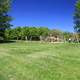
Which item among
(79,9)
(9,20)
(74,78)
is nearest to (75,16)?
Result: (79,9)

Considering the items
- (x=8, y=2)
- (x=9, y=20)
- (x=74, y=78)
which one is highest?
(x=8, y=2)

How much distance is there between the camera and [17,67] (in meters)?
10.9

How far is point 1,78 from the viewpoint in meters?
8.85

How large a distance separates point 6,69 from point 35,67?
1400 mm

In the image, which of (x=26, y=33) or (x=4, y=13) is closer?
(x=4, y=13)

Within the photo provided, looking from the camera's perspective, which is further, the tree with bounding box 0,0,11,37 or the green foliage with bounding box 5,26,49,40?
the green foliage with bounding box 5,26,49,40

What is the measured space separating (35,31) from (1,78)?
309 ft

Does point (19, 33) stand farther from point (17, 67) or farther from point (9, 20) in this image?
point (17, 67)

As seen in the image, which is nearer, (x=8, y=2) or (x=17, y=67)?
(x=17, y=67)

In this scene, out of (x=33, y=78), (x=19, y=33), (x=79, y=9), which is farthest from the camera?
(x=19, y=33)

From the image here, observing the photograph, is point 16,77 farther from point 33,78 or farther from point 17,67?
point 17,67

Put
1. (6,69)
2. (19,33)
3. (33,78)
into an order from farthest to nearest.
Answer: (19,33) → (6,69) → (33,78)

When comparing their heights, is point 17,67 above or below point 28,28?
below

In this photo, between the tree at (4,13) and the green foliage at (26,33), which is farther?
the green foliage at (26,33)
